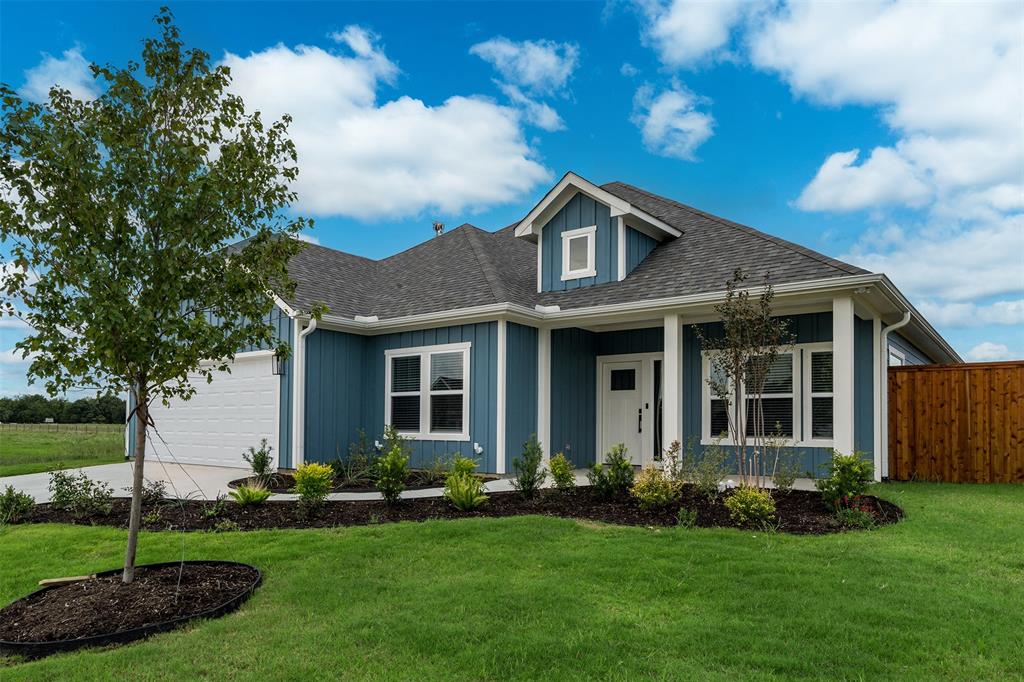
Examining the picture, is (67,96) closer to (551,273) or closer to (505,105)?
(551,273)

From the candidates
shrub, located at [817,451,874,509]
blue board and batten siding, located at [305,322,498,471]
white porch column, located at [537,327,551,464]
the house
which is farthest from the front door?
shrub, located at [817,451,874,509]

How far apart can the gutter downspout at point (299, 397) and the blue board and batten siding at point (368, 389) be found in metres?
0.10

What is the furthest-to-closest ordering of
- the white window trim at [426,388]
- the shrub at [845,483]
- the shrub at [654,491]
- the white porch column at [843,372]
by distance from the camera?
1. the white window trim at [426,388]
2. the white porch column at [843,372]
3. the shrub at [654,491]
4. the shrub at [845,483]

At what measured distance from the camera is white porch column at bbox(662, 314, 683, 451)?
1023cm

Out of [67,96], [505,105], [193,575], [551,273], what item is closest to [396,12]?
[505,105]

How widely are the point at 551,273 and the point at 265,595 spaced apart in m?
8.86

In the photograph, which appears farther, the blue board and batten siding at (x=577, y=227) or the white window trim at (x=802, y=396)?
the blue board and batten siding at (x=577, y=227)

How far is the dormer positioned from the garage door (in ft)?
18.2

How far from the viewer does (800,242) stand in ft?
37.6

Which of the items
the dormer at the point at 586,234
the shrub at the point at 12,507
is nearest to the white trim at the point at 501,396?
the dormer at the point at 586,234

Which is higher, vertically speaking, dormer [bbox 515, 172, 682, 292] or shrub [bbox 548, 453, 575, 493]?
dormer [bbox 515, 172, 682, 292]

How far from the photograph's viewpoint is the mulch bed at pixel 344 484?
378 inches

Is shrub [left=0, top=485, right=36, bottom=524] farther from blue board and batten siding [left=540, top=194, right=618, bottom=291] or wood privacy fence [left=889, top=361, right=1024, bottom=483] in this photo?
wood privacy fence [left=889, top=361, right=1024, bottom=483]

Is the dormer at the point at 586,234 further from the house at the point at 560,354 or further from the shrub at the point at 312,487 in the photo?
the shrub at the point at 312,487
